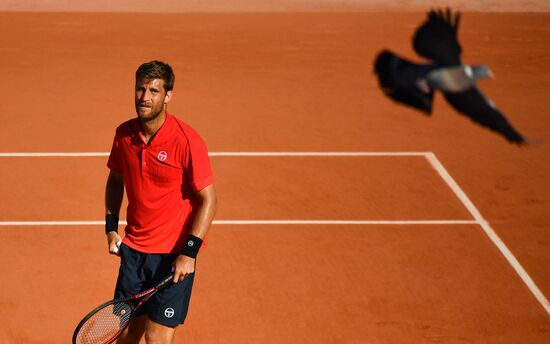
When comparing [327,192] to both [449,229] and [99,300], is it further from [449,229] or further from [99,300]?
[99,300]

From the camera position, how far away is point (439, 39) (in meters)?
1.84

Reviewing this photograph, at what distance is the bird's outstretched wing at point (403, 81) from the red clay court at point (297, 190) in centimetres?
435

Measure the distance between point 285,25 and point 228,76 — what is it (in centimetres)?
426

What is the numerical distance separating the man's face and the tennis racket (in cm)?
103

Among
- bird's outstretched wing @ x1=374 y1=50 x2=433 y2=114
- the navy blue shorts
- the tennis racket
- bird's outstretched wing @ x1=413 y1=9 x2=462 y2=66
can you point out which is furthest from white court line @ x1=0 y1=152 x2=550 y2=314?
bird's outstretched wing @ x1=374 y1=50 x2=433 y2=114

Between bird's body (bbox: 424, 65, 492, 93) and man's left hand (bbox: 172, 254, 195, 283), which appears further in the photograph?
man's left hand (bbox: 172, 254, 195, 283)

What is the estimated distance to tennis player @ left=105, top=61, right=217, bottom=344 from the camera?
221 inches

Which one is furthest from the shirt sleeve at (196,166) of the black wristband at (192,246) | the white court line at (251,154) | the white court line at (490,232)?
the white court line at (251,154)

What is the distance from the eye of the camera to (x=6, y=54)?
17.0m

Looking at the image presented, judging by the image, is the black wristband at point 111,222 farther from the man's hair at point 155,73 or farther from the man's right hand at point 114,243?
the man's hair at point 155,73

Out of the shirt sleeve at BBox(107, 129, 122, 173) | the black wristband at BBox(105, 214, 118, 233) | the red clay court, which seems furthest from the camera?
the red clay court

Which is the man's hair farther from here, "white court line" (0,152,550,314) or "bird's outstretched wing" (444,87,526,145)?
"white court line" (0,152,550,314)

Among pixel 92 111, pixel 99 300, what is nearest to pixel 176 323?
pixel 99 300

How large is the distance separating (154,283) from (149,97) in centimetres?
127
